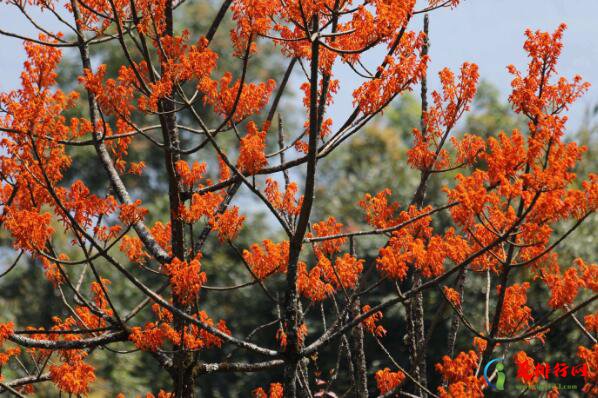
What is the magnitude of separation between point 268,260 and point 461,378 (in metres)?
1.39

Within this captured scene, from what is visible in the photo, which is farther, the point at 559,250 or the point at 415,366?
the point at 559,250

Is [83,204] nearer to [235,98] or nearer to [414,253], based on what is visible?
[235,98]

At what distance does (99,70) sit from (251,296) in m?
18.6

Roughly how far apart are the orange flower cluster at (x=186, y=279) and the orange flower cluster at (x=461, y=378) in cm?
148

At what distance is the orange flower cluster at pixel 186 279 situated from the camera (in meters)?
5.62

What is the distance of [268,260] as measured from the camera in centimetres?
605

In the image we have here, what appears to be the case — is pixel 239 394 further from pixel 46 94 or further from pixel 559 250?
pixel 46 94

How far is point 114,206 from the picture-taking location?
242 inches

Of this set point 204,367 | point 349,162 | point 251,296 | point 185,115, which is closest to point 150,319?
point 251,296

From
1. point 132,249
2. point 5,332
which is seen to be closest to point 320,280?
point 132,249

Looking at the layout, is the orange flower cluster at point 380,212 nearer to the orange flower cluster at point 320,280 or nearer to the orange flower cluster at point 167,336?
the orange flower cluster at point 320,280

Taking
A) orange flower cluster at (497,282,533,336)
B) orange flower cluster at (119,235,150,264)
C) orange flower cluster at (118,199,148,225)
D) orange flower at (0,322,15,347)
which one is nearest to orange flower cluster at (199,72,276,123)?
orange flower cluster at (118,199,148,225)

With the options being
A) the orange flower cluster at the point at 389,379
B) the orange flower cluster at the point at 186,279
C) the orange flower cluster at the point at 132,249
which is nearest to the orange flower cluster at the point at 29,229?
the orange flower cluster at the point at 132,249

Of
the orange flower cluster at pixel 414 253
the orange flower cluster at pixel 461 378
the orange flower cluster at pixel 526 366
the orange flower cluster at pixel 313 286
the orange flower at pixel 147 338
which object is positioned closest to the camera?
the orange flower cluster at pixel 461 378
